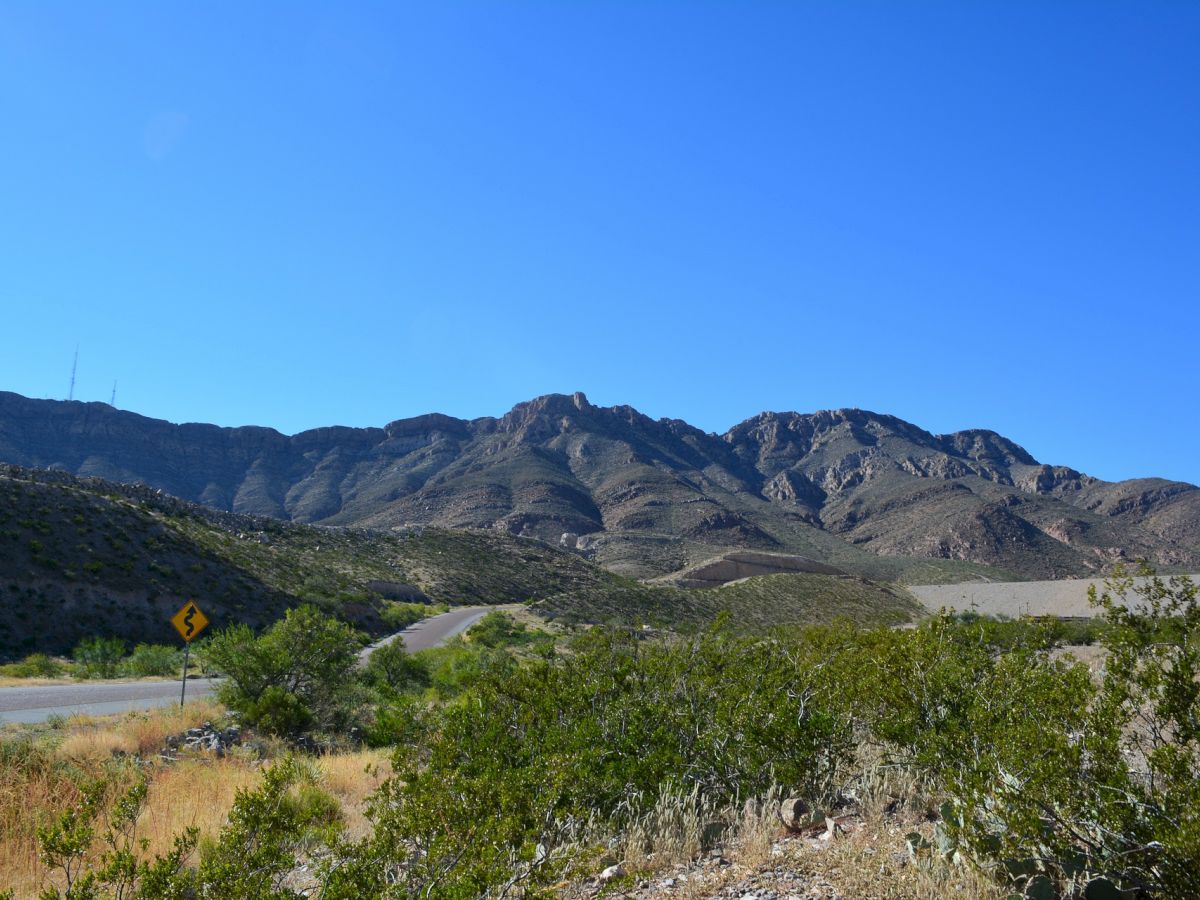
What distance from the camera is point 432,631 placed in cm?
3844

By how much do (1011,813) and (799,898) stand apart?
137 centimetres

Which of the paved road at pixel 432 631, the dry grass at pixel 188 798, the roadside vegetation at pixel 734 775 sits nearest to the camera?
the roadside vegetation at pixel 734 775

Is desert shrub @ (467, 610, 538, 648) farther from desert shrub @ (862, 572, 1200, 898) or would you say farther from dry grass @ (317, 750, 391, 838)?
desert shrub @ (862, 572, 1200, 898)

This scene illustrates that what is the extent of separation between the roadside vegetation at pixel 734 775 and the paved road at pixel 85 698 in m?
5.50

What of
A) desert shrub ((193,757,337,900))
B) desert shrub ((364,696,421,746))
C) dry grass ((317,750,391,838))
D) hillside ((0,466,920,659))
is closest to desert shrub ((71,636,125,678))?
hillside ((0,466,920,659))

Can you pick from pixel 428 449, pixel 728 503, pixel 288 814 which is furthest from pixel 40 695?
pixel 428 449

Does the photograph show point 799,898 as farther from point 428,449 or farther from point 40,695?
point 428,449

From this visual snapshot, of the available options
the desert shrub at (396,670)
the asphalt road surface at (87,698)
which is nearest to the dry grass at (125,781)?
the asphalt road surface at (87,698)

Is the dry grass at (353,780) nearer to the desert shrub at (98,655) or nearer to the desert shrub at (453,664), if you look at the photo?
the desert shrub at (453,664)

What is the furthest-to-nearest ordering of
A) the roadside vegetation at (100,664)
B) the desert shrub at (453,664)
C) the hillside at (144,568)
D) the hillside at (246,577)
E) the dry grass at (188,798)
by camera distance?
the hillside at (246,577) < the hillside at (144,568) < the roadside vegetation at (100,664) < the desert shrub at (453,664) < the dry grass at (188,798)

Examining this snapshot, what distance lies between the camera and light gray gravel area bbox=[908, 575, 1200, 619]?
7038 cm

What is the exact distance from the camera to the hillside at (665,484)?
10225cm

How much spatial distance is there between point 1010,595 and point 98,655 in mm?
78107

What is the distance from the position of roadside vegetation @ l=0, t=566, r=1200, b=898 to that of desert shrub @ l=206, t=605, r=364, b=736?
115 inches
